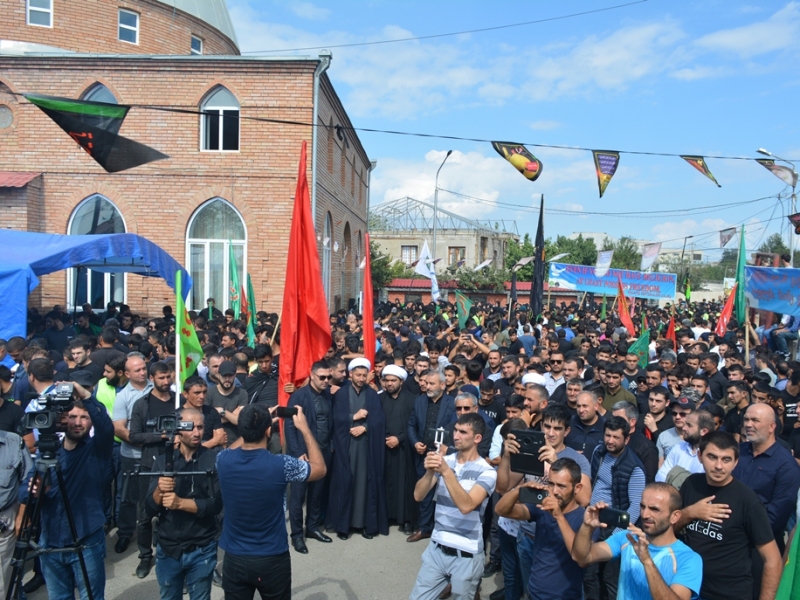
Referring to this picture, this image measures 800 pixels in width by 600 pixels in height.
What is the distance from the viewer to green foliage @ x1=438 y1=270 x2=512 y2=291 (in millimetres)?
37500

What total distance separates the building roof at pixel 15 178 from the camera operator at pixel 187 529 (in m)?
16.0

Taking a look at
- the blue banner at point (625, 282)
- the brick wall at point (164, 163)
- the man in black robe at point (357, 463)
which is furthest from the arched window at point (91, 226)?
the blue banner at point (625, 282)

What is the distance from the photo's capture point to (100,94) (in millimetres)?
17781

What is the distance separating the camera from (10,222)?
17328 millimetres

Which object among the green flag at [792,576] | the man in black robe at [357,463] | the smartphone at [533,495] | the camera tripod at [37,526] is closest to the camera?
the green flag at [792,576]

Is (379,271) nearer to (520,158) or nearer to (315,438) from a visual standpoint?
(520,158)

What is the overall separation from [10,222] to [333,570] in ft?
51.4

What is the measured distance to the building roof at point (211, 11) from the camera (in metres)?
24.9

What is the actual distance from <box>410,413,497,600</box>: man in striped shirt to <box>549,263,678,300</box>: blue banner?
70.1ft

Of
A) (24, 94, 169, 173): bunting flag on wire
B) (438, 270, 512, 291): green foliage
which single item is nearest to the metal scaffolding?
(438, 270, 512, 291): green foliage

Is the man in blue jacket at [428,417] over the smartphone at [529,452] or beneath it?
beneath

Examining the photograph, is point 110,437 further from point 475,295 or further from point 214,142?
point 475,295

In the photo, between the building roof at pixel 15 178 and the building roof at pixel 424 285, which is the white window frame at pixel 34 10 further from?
the building roof at pixel 424 285

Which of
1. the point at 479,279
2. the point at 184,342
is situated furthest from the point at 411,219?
the point at 184,342
